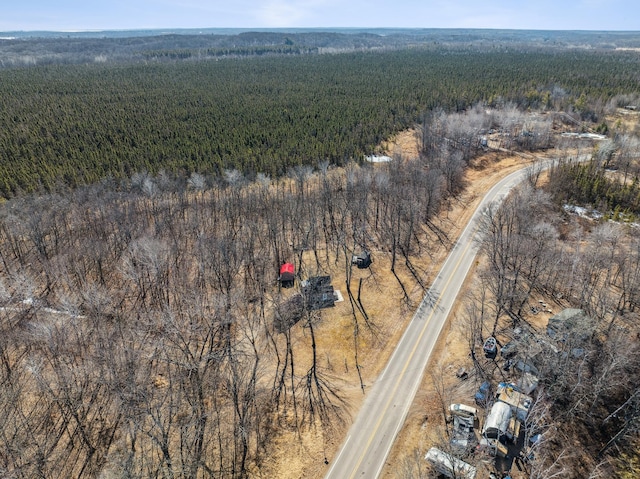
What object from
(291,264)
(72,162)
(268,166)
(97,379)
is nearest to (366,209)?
(291,264)

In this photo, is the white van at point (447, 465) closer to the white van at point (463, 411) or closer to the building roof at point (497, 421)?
the building roof at point (497, 421)

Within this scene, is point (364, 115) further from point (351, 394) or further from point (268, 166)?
Result: point (351, 394)

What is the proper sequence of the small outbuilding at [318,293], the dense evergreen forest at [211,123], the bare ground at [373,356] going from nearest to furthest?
the bare ground at [373,356] → the small outbuilding at [318,293] → the dense evergreen forest at [211,123]

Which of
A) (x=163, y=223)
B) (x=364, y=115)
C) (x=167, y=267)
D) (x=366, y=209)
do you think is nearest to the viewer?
(x=167, y=267)

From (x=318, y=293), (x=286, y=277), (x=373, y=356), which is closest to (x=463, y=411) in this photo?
(x=373, y=356)

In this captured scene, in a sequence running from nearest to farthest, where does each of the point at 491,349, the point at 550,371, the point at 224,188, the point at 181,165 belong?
the point at 550,371 < the point at 491,349 < the point at 224,188 < the point at 181,165

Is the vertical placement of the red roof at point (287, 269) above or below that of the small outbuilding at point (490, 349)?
above

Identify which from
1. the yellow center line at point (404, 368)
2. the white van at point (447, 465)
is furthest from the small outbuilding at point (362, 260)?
the white van at point (447, 465)
